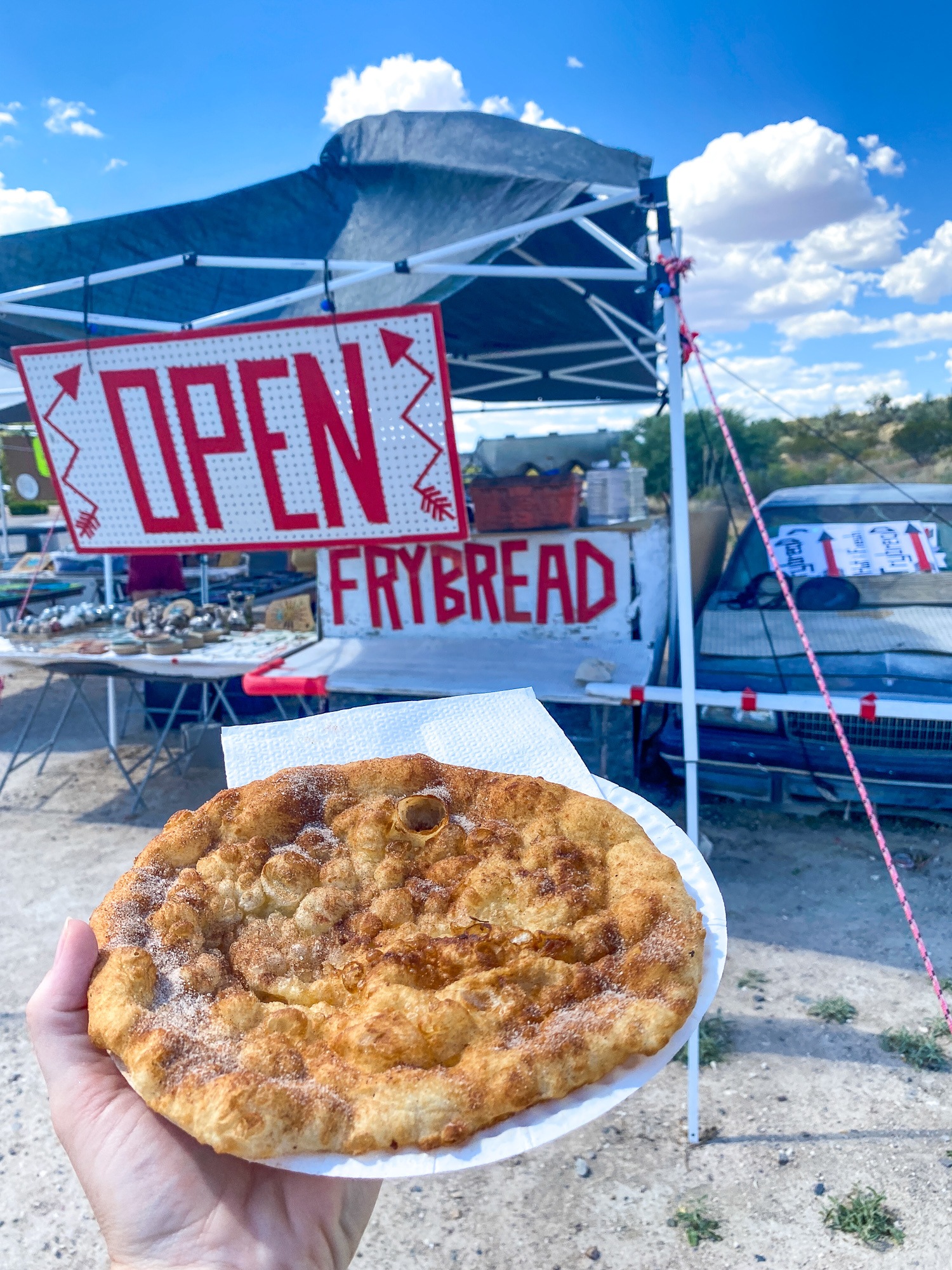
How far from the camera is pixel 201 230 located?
243 inches

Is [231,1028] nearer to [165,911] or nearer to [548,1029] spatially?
[165,911]

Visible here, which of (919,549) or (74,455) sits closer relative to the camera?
(74,455)


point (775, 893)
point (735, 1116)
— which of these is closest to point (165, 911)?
point (735, 1116)

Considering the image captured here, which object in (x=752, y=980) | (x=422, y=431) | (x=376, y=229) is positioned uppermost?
(x=376, y=229)

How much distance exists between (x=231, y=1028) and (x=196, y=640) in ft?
17.2

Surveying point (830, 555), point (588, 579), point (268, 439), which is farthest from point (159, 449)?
point (830, 555)

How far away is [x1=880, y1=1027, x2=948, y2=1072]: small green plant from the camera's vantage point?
11.5 feet

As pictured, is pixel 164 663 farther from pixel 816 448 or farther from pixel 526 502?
pixel 816 448

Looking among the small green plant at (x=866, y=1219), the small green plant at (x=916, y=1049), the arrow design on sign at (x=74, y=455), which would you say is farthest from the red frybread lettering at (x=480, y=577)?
the small green plant at (x=866, y=1219)

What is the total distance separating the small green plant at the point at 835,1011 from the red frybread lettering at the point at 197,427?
177 inches

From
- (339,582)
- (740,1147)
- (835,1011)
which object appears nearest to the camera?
(740,1147)

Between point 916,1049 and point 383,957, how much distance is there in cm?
319

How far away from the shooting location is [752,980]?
4.16 m

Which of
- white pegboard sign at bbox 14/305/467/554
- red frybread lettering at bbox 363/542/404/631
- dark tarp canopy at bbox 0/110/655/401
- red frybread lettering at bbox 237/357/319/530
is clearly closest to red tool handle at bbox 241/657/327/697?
white pegboard sign at bbox 14/305/467/554
